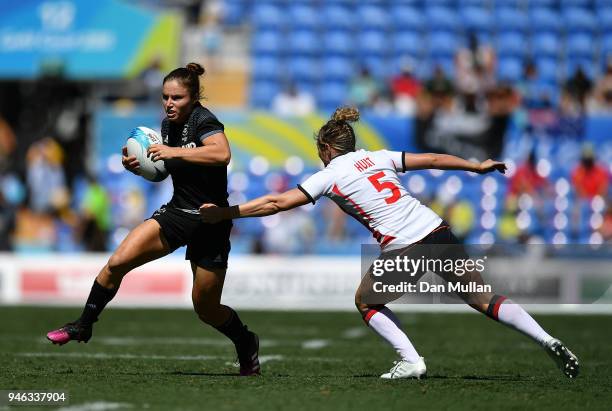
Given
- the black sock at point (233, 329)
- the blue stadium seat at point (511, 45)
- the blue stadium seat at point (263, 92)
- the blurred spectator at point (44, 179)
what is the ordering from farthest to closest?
1. the blue stadium seat at point (511, 45)
2. the blue stadium seat at point (263, 92)
3. the blurred spectator at point (44, 179)
4. the black sock at point (233, 329)

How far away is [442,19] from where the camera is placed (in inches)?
874

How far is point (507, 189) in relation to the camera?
18812mm

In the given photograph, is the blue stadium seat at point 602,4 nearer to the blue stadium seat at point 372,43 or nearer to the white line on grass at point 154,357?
the blue stadium seat at point 372,43

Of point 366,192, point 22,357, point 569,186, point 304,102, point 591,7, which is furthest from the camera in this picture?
point 591,7

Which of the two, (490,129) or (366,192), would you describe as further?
(490,129)

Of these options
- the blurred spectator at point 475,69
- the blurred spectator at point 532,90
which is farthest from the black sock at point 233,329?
the blurred spectator at point 532,90

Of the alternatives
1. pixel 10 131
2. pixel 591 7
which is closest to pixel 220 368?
pixel 10 131

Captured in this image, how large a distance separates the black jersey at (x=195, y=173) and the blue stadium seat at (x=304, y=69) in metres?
14.2

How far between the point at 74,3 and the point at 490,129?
28.0 feet

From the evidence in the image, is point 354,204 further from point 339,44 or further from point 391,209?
point 339,44

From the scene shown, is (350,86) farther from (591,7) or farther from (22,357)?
(22,357)

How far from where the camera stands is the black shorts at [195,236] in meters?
7.48

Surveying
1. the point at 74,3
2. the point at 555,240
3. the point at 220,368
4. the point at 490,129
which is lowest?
the point at 220,368

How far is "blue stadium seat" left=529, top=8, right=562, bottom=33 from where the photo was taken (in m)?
22.1
